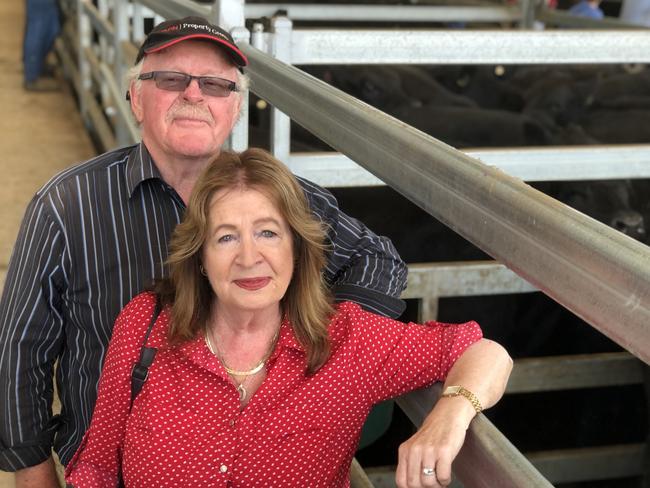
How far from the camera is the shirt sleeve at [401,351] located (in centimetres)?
150

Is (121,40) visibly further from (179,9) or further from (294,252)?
(294,252)

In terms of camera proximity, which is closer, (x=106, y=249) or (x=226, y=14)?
(x=106, y=249)

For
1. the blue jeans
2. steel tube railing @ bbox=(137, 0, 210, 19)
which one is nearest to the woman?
steel tube railing @ bbox=(137, 0, 210, 19)

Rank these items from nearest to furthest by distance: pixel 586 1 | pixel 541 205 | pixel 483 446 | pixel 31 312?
pixel 541 205 < pixel 483 446 < pixel 31 312 < pixel 586 1

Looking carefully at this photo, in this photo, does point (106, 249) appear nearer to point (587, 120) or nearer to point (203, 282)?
point (203, 282)

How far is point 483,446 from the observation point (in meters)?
1.17

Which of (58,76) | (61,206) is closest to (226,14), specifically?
(61,206)

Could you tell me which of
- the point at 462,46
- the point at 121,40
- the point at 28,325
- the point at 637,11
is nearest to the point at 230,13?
the point at 462,46

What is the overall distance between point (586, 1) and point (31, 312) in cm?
650

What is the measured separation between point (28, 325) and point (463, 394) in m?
0.95

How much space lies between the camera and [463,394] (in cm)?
131

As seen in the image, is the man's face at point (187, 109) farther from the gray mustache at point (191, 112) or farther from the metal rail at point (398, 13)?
the metal rail at point (398, 13)

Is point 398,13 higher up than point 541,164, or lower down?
lower down

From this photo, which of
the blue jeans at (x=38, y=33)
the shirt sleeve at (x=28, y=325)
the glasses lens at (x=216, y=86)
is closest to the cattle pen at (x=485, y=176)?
the glasses lens at (x=216, y=86)
